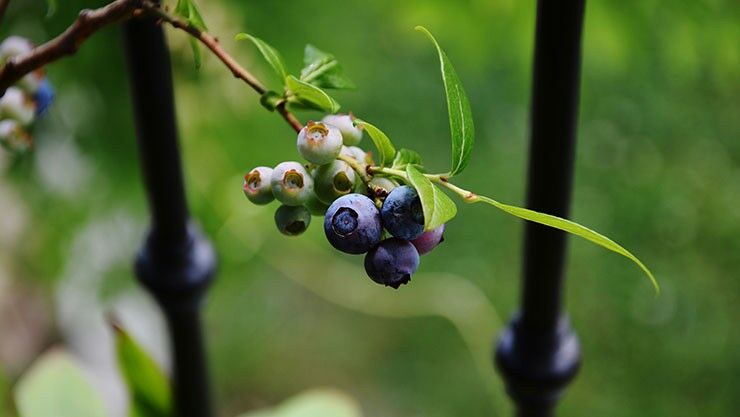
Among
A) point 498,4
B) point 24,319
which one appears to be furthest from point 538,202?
point 24,319

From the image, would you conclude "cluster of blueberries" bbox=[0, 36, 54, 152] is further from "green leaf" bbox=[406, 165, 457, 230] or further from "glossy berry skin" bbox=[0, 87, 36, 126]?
"green leaf" bbox=[406, 165, 457, 230]

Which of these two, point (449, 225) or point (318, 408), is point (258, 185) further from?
point (449, 225)

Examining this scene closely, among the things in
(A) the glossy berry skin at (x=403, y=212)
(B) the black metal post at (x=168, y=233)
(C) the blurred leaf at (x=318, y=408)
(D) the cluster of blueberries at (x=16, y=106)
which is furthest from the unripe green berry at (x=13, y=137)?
(C) the blurred leaf at (x=318, y=408)

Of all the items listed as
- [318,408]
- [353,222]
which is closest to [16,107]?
[353,222]

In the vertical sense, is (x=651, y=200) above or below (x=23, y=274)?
below

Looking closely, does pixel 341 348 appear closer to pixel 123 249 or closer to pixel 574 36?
pixel 123 249

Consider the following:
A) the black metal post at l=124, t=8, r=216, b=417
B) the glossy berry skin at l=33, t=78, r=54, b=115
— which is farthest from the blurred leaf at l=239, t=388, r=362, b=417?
the glossy berry skin at l=33, t=78, r=54, b=115
